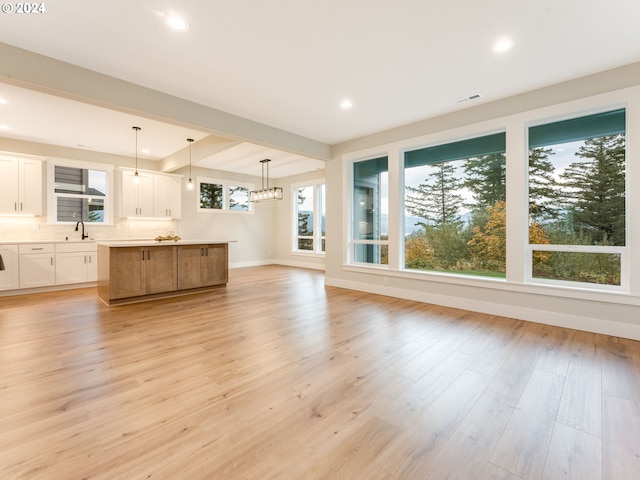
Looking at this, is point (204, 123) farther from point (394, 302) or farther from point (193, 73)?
point (394, 302)

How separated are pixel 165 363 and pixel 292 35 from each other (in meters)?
3.13

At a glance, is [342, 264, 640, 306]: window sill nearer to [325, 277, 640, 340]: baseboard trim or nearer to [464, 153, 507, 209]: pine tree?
[325, 277, 640, 340]: baseboard trim

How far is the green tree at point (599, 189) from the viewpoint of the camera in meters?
3.26

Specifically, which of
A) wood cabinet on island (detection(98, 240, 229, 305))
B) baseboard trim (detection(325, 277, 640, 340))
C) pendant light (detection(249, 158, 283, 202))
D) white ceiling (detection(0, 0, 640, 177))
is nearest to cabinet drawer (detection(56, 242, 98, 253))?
wood cabinet on island (detection(98, 240, 229, 305))

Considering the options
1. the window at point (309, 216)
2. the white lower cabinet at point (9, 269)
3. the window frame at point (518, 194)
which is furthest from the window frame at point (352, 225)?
the white lower cabinet at point (9, 269)

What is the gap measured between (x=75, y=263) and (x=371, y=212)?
6.01 meters

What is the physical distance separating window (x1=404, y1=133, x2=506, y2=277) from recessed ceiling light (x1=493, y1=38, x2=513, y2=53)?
152cm

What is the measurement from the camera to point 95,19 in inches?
94.0

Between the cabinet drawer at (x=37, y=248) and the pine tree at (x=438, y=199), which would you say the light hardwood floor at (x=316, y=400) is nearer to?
the pine tree at (x=438, y=199)

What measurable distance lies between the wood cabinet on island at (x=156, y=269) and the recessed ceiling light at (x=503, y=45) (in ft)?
16.6

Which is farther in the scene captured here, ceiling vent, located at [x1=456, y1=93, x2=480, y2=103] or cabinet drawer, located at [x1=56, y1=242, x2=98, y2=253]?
cabinet drawer, located at [x1=56, y1=242, x2=98, y2=253]

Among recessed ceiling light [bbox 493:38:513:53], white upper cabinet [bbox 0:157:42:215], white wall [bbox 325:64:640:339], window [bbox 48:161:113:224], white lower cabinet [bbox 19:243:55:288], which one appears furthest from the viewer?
window [bbox 48:161:113:224]

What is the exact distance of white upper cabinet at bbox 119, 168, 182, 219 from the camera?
666 cm

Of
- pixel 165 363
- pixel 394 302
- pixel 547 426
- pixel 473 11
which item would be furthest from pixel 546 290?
pixel 165 363
